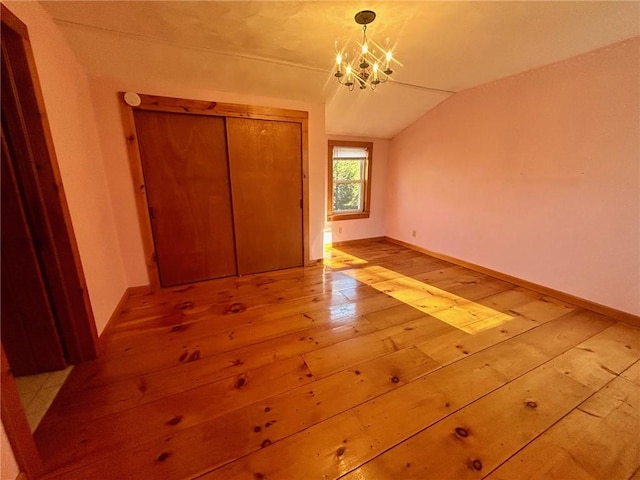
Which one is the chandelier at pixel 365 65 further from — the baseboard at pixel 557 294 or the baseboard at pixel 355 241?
the baseboard at pixel 355 241

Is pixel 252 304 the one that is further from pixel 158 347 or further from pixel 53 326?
pixel 53 326

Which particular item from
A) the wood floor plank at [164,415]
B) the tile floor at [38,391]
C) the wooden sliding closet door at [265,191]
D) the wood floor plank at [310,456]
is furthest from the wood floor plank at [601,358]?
the tile floor at [38,391]

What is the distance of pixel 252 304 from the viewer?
8.43 feet

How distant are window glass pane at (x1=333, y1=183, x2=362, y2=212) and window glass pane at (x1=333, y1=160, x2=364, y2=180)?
0.13 meters

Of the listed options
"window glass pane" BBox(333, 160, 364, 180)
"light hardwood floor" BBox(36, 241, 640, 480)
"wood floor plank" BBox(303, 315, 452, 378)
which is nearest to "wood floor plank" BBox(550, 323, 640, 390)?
"light hardwood floor" BBox(36, 241, 640, 480)

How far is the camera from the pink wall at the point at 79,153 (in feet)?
5.40

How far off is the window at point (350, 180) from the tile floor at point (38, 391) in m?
3.76

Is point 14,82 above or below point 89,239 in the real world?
above

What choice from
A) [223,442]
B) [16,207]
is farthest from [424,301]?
[16,207]

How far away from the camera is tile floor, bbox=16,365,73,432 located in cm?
138

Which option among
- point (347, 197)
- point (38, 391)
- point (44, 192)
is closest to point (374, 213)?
point (347, 197)

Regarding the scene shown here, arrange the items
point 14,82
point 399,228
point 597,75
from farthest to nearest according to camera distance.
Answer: point 399,228, point 597,75, point 14,82

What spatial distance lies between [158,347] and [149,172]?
176cm

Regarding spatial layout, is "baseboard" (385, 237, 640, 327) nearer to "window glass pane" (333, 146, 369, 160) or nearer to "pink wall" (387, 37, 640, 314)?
"pink wall" (387, 37, 640, 314)
